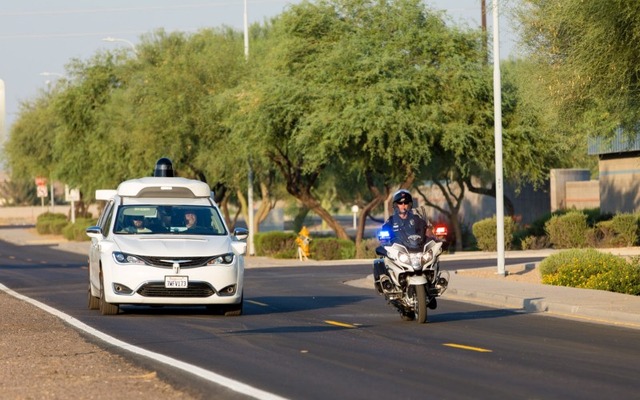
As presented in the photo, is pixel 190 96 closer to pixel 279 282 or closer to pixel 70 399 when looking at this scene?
pixel 279 282

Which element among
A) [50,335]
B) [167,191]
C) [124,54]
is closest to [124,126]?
[124,54]

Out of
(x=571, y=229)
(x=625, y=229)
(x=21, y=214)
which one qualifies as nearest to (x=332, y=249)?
(x=571, y=229)

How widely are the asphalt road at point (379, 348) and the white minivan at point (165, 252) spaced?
411 millimetres

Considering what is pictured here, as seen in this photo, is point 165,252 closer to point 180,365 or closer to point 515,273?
point 180,365

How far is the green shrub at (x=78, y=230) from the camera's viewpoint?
247ft

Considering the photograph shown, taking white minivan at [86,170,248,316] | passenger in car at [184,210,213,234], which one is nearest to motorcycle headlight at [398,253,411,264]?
white minivan at [86,170,248,316]

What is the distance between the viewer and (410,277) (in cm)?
2019

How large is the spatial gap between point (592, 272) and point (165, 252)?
33.9ft

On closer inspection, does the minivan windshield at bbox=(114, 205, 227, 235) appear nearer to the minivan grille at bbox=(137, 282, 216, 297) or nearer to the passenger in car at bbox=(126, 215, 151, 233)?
the passenger in car at bbox=(126, 215, 151, 233)

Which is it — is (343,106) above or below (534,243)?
above

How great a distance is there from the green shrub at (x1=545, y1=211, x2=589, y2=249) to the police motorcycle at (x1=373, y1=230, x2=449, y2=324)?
2953 cm

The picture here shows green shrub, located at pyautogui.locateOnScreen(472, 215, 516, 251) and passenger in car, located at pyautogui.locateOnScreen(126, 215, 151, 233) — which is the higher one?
passenger in car, located at pyautogui.locateOnScreen(126, 215, 151, 233)

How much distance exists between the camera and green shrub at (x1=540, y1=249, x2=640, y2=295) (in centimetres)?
2658

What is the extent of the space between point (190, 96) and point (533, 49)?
1255 inches
